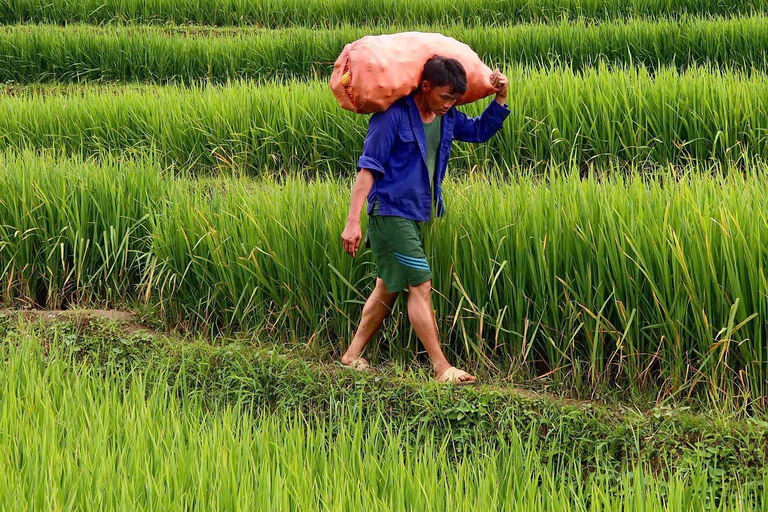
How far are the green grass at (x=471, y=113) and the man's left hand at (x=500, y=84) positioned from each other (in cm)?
110

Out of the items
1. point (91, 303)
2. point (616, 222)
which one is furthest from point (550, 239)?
point (91, 303)

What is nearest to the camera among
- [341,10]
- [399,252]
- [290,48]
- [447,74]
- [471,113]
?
[447,74]

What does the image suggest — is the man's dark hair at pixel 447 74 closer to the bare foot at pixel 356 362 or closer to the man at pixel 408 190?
the man at pixel 408 190

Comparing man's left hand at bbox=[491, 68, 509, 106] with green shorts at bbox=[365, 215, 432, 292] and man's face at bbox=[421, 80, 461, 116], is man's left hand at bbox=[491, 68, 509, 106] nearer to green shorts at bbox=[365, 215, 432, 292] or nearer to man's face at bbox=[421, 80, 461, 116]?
man's face at bbox=[421, 80, 461, 116]

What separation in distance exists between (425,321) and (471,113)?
2.41 m

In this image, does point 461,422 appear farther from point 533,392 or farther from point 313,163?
point 313,163

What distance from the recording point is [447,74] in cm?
293

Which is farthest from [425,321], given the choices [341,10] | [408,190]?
[341,10]

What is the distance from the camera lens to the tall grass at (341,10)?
9.27 metres

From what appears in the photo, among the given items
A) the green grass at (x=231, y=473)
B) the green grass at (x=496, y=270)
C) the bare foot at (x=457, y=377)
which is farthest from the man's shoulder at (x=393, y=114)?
the green grass at (x=231, y=473)

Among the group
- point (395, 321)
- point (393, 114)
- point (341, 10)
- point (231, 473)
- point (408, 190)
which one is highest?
point (341, 10)

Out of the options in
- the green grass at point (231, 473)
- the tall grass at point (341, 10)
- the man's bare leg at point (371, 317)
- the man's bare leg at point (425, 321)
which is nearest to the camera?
the green grass at point (231, 473)

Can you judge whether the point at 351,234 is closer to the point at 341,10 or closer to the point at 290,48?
the point at 290,48

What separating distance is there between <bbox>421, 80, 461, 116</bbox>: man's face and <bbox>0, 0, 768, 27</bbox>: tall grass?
6798mm
